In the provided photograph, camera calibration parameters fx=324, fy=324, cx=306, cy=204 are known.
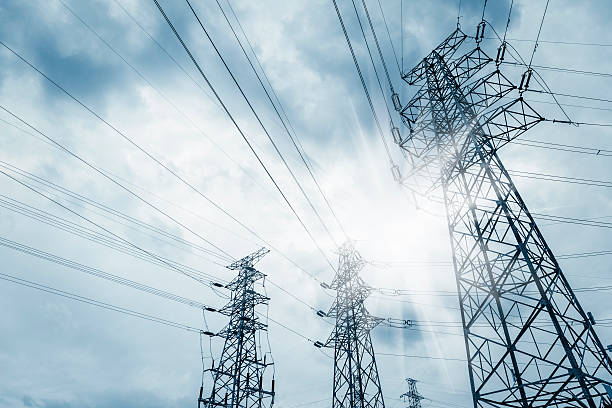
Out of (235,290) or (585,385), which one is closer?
(585,385)

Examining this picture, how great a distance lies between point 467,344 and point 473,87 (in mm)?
8205

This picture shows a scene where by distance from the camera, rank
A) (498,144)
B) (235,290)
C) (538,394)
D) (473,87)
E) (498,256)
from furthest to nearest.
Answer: (235,290), (473,87), (498,144), (498,256), (538,394)

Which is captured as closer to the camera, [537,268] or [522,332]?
[522,332]

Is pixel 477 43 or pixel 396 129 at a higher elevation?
pixel 477 43

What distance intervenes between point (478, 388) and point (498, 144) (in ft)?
23.1

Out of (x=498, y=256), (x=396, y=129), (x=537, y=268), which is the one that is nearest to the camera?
(x=537, y=268)

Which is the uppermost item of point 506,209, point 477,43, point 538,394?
point 477,43

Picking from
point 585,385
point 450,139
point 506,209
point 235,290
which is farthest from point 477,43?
point 235,290

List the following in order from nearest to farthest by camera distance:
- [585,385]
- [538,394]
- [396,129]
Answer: [585,385] → [538,394] → [396,129]

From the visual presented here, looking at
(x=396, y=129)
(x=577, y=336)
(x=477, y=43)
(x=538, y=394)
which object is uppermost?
(x=477, y=43)

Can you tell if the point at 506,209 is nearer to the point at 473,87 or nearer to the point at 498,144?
the point at 498,144

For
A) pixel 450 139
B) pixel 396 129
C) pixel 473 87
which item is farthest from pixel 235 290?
pixel 473 87

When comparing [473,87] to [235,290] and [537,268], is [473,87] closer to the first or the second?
[537,268]

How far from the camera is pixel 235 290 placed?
877 inches
